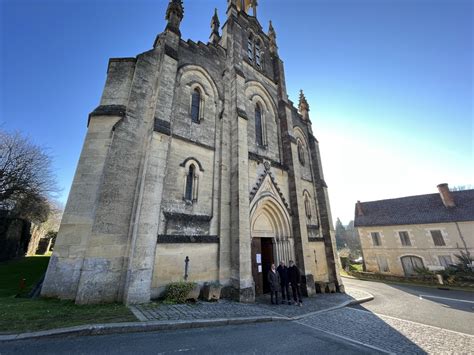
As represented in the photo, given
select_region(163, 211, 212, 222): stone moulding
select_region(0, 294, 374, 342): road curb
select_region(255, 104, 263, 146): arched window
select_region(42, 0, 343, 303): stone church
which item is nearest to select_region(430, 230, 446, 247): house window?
select_region(42, 0, 343, 303): stone church

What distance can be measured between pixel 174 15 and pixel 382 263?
32.0m

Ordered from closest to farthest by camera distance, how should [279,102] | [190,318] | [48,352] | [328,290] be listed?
[48,352], [190,318], [328,290], [279,102]

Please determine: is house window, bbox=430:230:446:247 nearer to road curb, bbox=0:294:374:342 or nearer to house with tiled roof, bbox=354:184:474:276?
house with tiled roof, bbox=354:184:474:276

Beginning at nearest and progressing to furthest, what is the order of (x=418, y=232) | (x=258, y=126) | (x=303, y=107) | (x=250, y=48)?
(x=258, y=126)
(x=250, y=48)
(x=303, y=107)
(x=418, y=232)

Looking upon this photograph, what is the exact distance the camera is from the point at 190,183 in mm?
9500

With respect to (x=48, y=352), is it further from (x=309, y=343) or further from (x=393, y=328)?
(x=393, y=328)

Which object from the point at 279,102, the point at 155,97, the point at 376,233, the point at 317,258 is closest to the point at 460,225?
the point at 376,233

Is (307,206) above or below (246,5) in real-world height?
below

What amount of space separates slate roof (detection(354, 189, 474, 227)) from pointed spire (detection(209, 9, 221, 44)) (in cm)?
2826

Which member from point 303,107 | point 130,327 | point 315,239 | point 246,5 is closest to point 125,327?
point 130,327

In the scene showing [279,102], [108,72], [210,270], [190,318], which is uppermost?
[279,102]

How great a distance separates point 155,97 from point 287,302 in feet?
34.8

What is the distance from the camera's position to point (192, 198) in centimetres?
921

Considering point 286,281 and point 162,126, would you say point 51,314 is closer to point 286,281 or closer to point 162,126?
point 162,126
